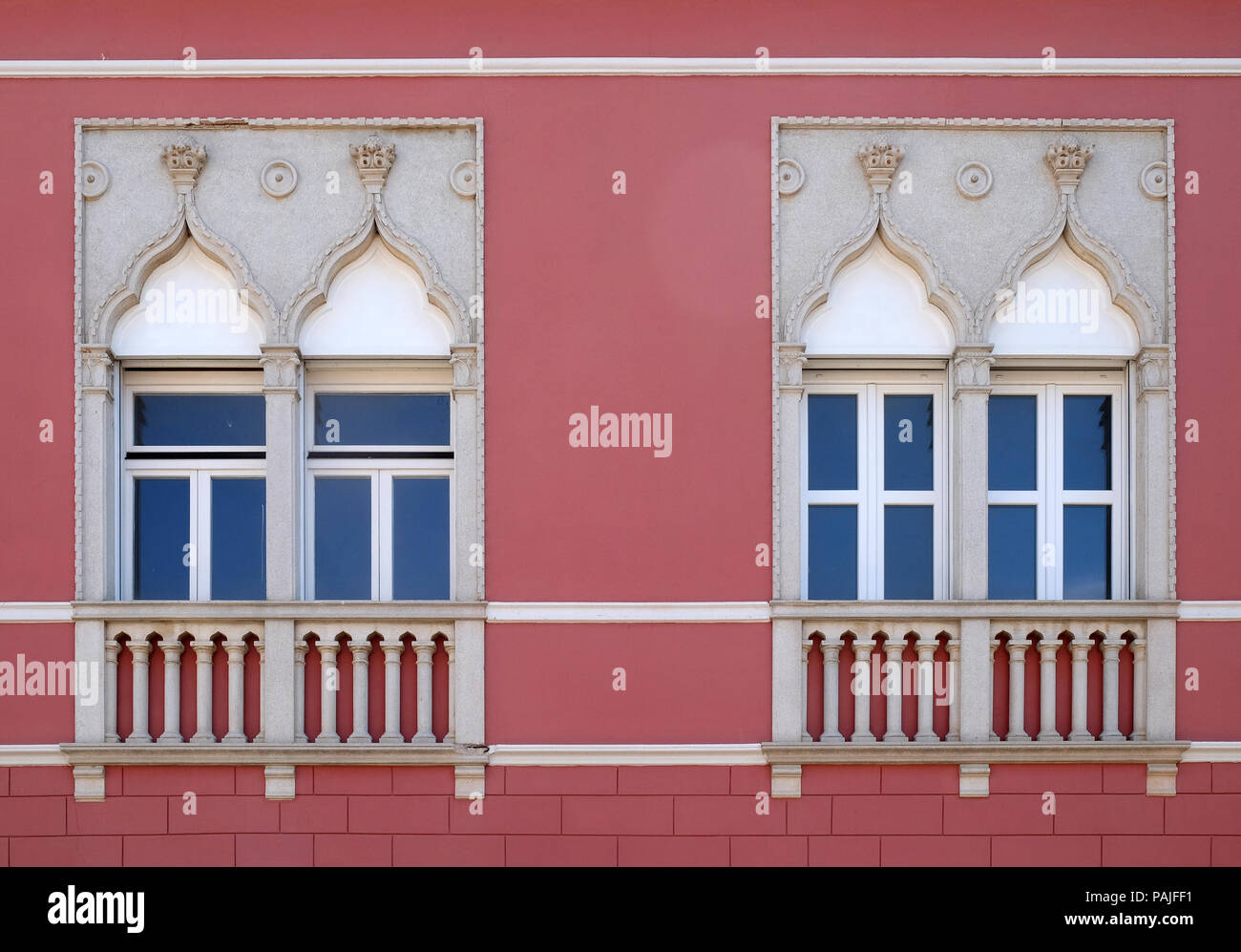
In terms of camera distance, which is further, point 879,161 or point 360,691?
point 879,161

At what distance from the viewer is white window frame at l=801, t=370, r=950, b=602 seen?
6.84 meters

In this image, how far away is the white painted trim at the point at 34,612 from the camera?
6.53m

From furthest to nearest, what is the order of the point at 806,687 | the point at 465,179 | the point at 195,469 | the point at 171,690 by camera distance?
the point at 195,469 → the point at 465,179 → the point at 806,687 → the point at 171,690

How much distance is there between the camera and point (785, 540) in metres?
6.59

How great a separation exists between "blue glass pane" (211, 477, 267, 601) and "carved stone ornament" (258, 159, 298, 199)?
1.71 meters

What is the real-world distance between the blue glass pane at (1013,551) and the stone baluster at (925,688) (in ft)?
2.17

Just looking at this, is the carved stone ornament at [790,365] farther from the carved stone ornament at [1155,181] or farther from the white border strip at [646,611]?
the carved stone ornament at [1155,181]

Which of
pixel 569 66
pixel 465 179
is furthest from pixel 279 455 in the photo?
pixel 569 66

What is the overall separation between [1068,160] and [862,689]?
3308mm

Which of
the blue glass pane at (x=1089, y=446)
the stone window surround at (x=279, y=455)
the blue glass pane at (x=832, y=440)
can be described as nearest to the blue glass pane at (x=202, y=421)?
the stone window surround at (x=279, y=455)

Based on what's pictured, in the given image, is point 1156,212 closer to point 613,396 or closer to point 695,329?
point 695,329

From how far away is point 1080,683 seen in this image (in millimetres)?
6531

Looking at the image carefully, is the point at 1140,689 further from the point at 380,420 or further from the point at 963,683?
the point at 380,420

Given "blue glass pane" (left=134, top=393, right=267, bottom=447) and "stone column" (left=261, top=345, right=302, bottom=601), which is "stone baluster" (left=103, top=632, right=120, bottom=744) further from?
"blue glass pane" (left=134, top=393, right=267, bottom=447)
